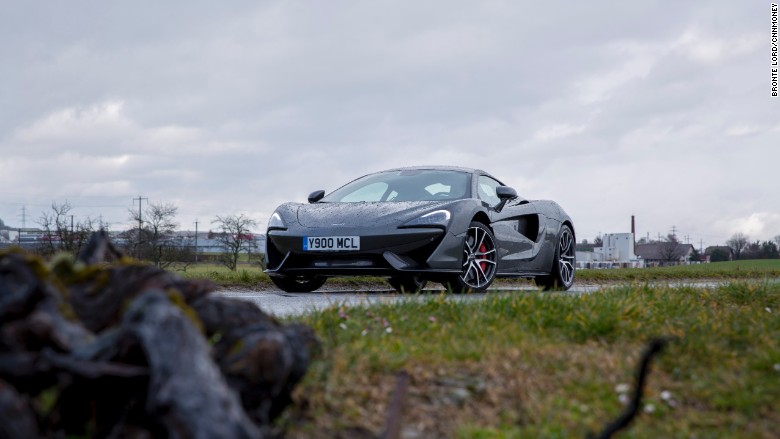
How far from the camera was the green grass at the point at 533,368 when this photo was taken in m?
2.98

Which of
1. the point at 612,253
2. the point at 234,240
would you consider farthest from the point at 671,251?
the point at 234,240

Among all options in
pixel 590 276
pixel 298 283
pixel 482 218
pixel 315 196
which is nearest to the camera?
pixel 482 218

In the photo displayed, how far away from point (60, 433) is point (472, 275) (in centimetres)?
639

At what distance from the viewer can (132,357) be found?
7.41 feet

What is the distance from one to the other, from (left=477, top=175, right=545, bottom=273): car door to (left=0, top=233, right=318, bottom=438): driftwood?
6.40 meters

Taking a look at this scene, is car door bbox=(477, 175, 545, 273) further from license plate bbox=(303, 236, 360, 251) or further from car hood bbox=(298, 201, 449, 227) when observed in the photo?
license plate bbox=(303, 236, 360, 251)

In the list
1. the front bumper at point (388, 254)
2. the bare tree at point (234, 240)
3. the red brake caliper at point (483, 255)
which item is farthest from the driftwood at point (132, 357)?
the bare tree at point (234, 240)

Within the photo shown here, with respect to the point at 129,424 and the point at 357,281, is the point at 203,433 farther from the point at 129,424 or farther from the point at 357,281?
the point at 357,281

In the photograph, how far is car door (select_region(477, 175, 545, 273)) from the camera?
356 inches

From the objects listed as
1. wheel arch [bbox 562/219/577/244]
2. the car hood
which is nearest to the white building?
wheel arch [bbox 562/219/577/244]

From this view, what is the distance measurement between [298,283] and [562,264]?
3.54 m

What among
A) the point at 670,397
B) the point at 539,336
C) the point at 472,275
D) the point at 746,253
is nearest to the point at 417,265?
the point at 472,275

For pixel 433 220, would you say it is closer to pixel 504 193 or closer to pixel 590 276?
pixel 504 193

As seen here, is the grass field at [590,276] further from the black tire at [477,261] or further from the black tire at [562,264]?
the black tire at [477,261]
